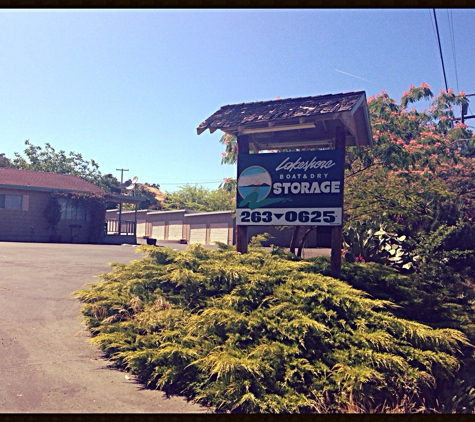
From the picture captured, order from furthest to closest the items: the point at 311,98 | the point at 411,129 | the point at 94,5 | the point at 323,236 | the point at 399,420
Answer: the point at 323,236
the point at 411,129
the point at 311,98
the point at 94,5
the point at 399,420

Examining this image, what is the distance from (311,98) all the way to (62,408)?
6.26 metres

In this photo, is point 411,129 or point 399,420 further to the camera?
point 411,129

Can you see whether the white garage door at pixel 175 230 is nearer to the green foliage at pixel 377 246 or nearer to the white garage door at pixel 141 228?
the white garage door at pixel 141 228

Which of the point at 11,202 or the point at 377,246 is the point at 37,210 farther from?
the point at 377,246

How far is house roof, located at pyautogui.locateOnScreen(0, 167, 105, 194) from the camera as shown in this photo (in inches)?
998

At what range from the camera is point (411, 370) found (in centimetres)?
488

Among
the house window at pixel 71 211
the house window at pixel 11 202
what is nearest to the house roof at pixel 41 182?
the house window at pixel 11 202

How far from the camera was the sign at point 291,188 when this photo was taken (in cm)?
792

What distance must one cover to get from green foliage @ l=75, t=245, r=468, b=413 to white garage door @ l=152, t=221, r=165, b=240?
1256 inches

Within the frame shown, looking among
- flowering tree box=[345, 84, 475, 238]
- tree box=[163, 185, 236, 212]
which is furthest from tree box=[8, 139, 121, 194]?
flowering tree box=[345, 84, 475, 238]

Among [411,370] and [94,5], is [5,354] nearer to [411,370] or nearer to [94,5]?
[94,5]

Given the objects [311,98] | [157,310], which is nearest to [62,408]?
[157,310]

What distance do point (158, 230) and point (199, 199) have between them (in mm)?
17006

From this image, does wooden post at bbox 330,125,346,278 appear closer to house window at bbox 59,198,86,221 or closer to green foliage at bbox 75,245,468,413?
green foliage at bbox 75,245,468,413
